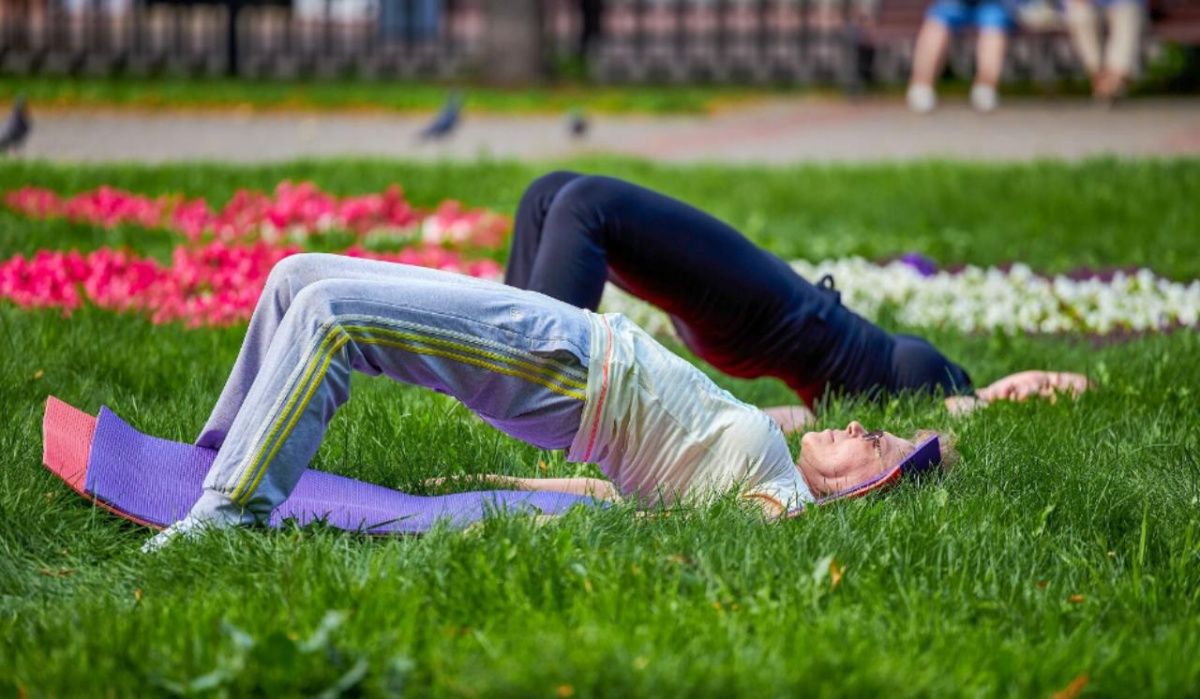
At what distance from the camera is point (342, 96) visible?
1530cm

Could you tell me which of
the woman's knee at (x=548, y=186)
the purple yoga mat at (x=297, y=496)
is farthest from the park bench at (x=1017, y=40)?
the purple yoga mat at (x=297, y=496)

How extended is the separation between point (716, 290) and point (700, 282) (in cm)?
5

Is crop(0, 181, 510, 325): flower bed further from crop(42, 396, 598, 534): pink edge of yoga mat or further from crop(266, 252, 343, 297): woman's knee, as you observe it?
crop(266, 252, 343, 297): woman's knee

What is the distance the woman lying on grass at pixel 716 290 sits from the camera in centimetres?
398

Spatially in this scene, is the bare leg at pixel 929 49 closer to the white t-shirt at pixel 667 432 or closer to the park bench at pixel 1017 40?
the park bench at pixel 1017 40

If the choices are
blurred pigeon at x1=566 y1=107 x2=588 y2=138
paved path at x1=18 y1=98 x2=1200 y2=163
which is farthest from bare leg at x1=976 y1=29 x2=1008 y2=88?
blurred pigeon at x1=566 y1=107 x2=588 y2=138

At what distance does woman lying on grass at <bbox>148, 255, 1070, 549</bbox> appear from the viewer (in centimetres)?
301

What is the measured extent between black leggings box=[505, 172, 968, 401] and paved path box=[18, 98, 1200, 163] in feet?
19.5

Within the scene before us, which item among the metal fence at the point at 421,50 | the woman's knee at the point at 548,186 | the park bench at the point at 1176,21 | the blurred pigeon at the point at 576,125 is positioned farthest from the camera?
the metal fence at the point at 421,50

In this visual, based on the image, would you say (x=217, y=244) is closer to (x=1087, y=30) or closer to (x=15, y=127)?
(x=15, y=127)

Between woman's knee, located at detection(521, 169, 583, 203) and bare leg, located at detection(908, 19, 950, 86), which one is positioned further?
bare leg, located at detection(908, 19, 950, 86)

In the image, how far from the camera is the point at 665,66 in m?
18.2

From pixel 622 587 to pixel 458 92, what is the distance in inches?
542

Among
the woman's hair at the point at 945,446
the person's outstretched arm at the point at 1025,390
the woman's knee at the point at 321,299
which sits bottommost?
the person's outstretched arm at the point at 1025,390
